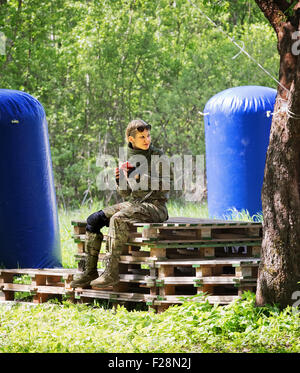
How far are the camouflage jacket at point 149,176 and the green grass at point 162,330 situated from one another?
120 cm

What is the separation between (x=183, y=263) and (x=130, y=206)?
864 millimetres

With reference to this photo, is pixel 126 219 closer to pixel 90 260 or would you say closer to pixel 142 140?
pixel 90 260

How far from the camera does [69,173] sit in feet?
66.8

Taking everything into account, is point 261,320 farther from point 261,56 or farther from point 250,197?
point 261,56

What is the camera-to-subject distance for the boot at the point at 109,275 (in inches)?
292

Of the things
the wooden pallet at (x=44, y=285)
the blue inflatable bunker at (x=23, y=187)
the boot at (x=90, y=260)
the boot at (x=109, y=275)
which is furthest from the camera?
the blue inflatable bunker at (x=23, y=187)

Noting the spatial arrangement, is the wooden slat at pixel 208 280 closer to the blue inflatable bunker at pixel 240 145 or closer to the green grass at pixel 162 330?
the green grass at pixel 162 330

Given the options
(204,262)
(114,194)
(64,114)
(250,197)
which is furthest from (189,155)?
(204,262)

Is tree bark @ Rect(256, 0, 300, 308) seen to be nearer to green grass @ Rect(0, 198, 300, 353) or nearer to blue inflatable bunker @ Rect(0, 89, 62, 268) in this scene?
green grass @ Rect(0, 198, 300, 353)

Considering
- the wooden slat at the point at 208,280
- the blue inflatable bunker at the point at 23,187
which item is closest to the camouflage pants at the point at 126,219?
the wooden slat at the point at 208,280

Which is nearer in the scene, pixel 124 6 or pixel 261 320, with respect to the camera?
pixel 261 320

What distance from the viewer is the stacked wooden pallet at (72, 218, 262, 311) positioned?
710 cm

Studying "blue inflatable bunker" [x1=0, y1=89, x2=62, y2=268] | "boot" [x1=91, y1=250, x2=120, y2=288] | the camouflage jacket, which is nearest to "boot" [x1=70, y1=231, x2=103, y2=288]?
"boot" [x1=91, y1=250, x2=120, y2=288]
